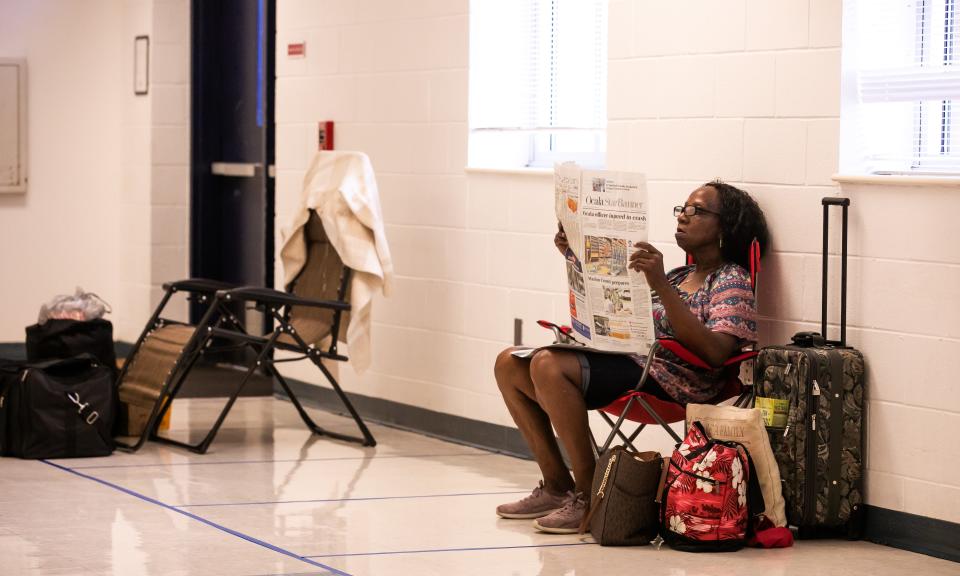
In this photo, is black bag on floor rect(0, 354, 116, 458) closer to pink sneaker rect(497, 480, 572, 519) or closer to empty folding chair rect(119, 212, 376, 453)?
empty folding chair rect(119, 212, 376, 453)

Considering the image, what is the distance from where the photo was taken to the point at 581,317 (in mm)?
4543

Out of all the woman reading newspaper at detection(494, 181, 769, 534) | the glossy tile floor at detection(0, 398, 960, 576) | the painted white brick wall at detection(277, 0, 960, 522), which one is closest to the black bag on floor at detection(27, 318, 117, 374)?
the glossy tile floor at detection(0, 398, 960, 576)

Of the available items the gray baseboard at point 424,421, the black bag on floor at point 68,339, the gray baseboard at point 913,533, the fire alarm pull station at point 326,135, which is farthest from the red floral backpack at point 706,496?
the fire alarm pull station at point 326,135

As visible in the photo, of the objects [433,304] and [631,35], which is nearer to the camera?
[631,35]

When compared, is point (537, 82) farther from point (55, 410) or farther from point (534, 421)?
point (55, 410)

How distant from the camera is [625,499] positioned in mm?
4281

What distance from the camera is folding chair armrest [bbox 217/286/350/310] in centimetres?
571

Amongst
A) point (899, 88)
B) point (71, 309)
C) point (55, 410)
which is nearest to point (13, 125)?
point (71, 309)

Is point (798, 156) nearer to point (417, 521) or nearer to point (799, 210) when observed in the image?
point (799, 210)

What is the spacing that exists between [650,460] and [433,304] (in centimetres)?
219

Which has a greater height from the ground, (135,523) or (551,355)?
(551,355)

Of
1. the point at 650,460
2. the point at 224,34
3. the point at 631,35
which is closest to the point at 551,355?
the point at 650,460

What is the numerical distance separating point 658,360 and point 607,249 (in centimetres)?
39

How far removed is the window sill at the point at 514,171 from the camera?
564 centimetres
